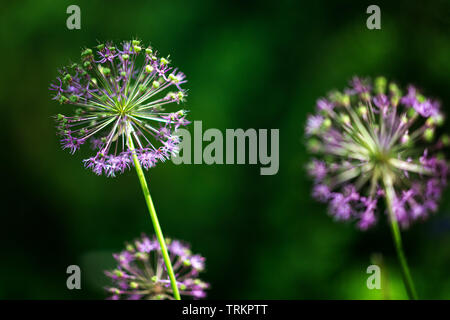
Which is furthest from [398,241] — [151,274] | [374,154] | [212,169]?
[212,169]

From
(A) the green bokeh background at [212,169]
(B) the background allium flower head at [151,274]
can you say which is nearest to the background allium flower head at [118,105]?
(B) the background allium flower head at [151,274]

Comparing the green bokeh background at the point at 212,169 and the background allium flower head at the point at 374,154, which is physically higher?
the green bokeh background at the point at 212,169

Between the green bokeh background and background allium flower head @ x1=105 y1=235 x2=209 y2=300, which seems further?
the green bokeh background

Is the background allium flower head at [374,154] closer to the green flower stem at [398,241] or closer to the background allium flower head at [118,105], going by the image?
the green flower stem at [398,241]

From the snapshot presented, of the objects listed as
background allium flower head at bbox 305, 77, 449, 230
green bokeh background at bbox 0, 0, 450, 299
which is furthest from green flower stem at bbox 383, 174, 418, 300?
green bokeh background at bbox 0, 0, 450, 299

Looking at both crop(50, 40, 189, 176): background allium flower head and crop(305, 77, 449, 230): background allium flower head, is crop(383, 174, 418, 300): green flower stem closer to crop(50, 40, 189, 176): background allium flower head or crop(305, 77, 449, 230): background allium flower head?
crop(305, 77, 449, 230): background allium flower head

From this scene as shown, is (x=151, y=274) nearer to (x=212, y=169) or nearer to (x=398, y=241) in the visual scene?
(x=398, y=241)

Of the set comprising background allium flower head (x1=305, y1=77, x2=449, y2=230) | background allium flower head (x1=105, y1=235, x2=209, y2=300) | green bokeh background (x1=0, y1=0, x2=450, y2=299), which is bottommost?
background allium flower head (x1=105, y1=235, x2=209, y2=300)

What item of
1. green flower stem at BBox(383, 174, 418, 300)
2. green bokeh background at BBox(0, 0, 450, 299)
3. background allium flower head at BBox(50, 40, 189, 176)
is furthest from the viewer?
green bokeh background at BBox(0, 0, 450, 299)
